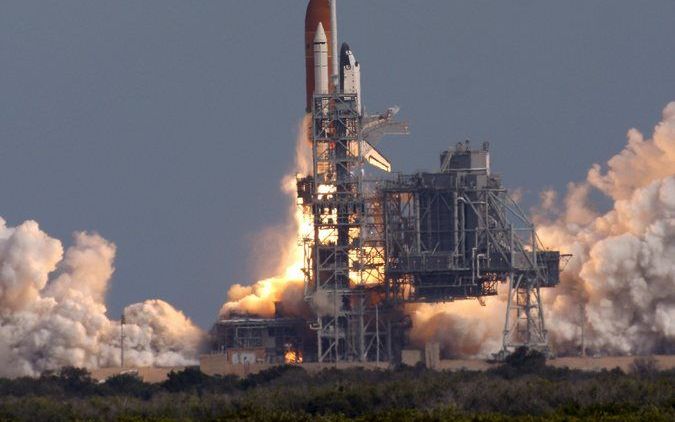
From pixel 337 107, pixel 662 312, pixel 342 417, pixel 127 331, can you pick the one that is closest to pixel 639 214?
pixel 662 312

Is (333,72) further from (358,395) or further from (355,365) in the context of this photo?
(358,395)

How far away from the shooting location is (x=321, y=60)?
481ft

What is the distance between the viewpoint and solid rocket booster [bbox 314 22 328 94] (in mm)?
146125

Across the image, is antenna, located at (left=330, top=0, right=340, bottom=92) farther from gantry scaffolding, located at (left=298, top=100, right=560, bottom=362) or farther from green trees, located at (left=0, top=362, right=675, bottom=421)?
green trees, located at (left=0, top=362, right=675, bottom=421)

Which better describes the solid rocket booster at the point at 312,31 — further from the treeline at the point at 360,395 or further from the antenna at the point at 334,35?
the treeline at the point at 360,395

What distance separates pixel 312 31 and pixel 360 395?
28.5 m

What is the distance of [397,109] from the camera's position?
147125 millimetres

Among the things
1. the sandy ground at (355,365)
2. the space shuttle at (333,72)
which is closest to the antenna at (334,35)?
the space shuttle at (333,72)

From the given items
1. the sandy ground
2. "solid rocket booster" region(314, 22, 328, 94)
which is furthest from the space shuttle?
the sandy ground

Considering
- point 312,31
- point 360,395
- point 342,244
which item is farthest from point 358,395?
point 312,31

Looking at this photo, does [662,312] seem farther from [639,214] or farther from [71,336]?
[71,336]

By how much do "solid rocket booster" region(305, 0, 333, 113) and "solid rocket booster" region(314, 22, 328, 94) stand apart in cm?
50

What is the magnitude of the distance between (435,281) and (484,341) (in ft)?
14.6

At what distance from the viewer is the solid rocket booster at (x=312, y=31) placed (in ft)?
483
